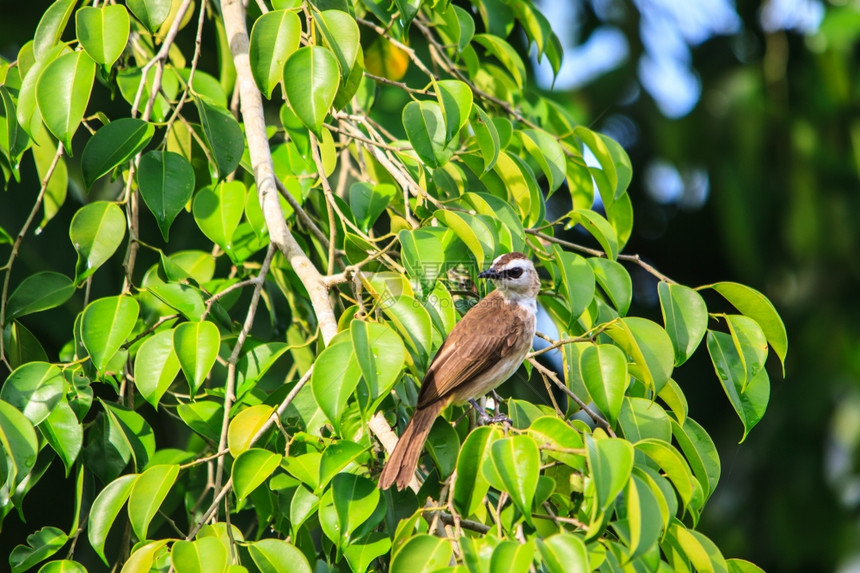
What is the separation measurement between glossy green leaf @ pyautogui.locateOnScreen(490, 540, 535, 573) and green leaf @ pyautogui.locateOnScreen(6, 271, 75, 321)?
1.62m

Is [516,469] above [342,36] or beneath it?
beneath

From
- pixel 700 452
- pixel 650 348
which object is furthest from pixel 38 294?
pixel 700 452

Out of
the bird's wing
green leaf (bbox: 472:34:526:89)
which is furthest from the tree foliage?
green leaf (bbox: 472:34:526:89)

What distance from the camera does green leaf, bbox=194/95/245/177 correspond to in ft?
8.37

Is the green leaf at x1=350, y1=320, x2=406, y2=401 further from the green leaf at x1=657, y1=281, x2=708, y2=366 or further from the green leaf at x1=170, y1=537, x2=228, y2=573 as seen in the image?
the green leaf at x1=657, y1=281, x2=708, y2=366

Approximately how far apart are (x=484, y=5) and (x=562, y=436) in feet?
7.90

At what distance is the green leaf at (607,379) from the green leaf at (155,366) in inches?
44.4

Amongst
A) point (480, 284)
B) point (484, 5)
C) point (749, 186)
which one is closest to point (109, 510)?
point (480, 284)

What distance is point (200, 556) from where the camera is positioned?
203 cm

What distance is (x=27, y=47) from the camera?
285cm

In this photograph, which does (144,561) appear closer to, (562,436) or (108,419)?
(108,419)

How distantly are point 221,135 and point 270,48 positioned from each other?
15.0 inches

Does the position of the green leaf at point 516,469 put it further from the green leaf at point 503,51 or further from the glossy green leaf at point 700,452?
the green leaf at point 503,51

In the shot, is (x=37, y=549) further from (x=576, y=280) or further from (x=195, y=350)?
(x=576, y=280)
